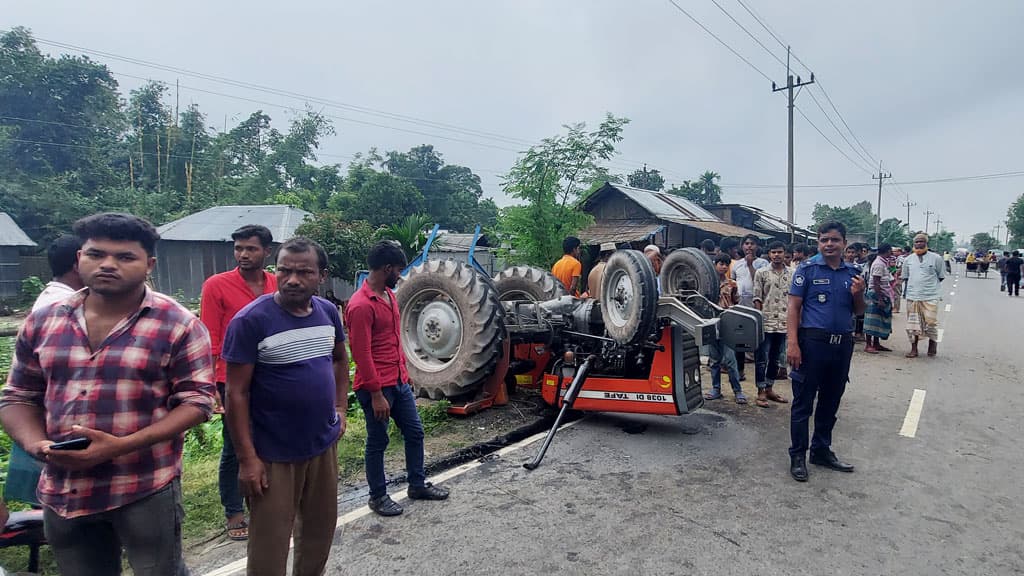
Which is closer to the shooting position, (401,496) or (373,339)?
(373,339)

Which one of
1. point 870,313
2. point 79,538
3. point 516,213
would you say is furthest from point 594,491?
point 516,213

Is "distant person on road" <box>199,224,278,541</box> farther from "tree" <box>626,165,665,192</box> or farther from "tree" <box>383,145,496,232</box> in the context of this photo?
"tree" <box>626,165,665,192</box>

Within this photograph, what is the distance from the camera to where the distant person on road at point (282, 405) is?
7.23 feet

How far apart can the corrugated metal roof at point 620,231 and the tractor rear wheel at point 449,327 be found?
1203 cm

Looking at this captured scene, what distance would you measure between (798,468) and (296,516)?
3305 millimetres

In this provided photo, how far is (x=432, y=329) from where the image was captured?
18.0 feet

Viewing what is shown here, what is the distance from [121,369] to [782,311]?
6066 millimetres

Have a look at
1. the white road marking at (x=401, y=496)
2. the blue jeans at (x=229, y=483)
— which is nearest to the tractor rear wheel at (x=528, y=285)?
the white road marking at (x=401, y=496)

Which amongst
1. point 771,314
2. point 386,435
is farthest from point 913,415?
point 386,435

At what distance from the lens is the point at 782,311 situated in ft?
20.4

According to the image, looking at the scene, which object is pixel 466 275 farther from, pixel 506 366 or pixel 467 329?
pixel 506 366

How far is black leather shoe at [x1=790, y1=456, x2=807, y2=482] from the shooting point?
3.94 meters

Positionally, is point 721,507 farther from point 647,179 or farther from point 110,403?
point 647,179

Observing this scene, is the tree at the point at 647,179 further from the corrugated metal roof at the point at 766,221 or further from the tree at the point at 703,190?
the corrugated metal roof at the point at 766,221
